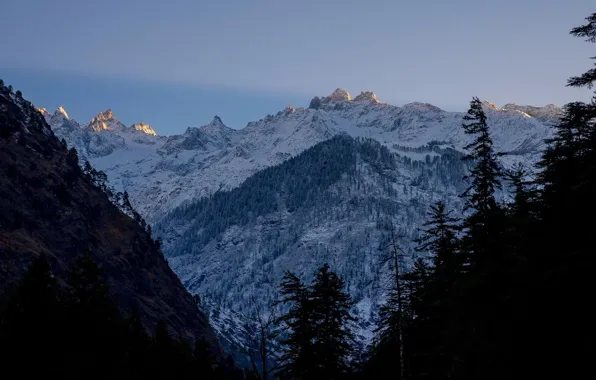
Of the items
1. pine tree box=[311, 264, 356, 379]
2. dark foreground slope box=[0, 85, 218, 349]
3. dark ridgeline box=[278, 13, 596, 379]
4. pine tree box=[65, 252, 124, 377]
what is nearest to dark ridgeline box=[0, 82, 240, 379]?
dark foreground slope box=[0, 85, 218, 349]

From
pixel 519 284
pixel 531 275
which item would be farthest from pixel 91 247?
pixel 531 275

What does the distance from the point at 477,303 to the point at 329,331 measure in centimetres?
1071

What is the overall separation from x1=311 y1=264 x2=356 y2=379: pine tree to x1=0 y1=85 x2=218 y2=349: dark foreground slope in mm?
101323

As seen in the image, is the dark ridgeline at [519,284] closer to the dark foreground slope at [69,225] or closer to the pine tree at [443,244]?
the pine tree at [443,244]

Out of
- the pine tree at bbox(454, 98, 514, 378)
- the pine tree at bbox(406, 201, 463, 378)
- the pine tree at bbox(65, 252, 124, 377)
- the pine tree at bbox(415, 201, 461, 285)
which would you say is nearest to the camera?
the pine tree at bbox(454, 98, 514, 378)

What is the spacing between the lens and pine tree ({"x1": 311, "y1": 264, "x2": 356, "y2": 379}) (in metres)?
36.4

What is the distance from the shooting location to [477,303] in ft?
96.0

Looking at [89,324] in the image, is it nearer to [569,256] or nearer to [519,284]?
[519,284]

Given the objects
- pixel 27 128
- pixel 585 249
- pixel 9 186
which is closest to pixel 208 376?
pixel 585 249

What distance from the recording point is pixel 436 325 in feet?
124

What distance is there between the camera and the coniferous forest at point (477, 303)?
21.8 metres

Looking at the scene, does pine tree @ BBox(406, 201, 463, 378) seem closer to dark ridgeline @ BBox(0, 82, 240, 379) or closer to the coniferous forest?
the coniferous forest

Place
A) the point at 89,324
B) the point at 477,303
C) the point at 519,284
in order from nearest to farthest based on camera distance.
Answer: the point at 519,284 → the point at 477,303 → the point at 89,324

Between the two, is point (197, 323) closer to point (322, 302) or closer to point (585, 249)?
point (322, 302)
